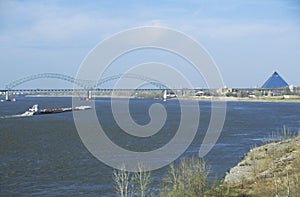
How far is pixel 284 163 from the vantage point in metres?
9.48

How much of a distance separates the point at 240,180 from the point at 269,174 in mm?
552

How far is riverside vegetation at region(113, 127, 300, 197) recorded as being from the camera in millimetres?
6777

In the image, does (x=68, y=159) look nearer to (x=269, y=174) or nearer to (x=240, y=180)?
(x=240, y=180)

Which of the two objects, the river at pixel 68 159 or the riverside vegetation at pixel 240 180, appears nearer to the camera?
the riverside vegetation at pixel 240 180

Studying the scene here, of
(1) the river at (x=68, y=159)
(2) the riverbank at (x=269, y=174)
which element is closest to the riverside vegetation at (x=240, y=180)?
(2) the riverbank at (x=269, y=174)

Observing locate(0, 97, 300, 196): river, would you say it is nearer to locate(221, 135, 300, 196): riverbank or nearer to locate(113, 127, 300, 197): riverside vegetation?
locate(113, 127, 300, 197): riverside vegetation

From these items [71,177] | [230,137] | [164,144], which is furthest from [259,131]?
[71,177]

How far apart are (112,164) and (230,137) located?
24.6ft

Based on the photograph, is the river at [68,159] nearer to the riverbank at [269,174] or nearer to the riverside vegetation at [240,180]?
the riverside vegetation at [240,180]

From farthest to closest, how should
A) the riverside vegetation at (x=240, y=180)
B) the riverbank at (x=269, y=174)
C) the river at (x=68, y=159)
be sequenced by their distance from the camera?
the river at (x=68, y=159)
the riverbank at (x=269, y=174)
the riverside vegetation at (x=240, y=180)

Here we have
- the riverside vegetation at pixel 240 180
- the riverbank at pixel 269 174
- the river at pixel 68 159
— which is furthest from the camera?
the river at pixel 68 159

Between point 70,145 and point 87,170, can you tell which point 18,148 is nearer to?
point 70,145

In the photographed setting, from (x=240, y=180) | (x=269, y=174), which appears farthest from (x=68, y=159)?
(x=269, y=174)

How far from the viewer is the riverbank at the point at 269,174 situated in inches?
278
